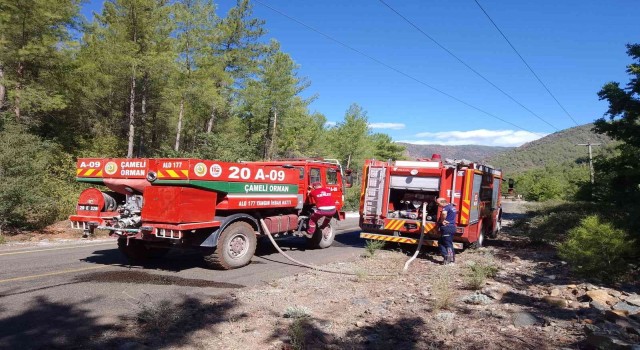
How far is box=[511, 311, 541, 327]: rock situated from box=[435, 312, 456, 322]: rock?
728 millimetres

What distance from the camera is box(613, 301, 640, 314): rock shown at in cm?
510

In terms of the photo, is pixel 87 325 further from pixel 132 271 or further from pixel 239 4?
pixel 239 4

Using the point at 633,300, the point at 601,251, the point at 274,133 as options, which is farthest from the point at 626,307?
the point at 274,133

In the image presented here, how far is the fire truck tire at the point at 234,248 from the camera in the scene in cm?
774

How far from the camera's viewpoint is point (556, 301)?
18.8ft

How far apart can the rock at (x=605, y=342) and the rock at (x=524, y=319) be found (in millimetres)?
809

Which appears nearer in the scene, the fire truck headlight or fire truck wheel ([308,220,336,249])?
the fire truck headlight

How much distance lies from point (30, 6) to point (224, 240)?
1664 cm

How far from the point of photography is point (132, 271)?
25.0ft

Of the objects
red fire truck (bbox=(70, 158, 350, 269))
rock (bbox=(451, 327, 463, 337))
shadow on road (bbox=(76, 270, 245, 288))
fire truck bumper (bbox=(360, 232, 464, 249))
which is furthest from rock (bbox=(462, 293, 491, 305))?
red fire truck (bbox=(70, 158, 350, 269))

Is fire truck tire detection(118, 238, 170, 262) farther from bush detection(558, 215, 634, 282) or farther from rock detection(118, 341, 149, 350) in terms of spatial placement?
bush detection(558, 215, 634, 282)

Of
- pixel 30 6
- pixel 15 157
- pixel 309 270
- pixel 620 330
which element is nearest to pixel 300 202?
pixel 309 270

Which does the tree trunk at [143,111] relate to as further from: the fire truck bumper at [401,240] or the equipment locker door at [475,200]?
the equipment locker door at [475,200]

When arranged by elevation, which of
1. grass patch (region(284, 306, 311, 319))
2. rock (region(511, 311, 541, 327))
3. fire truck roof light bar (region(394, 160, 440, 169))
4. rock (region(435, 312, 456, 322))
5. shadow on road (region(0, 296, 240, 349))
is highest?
fire truck roof light bar (region(394, 160, 440, 169))
